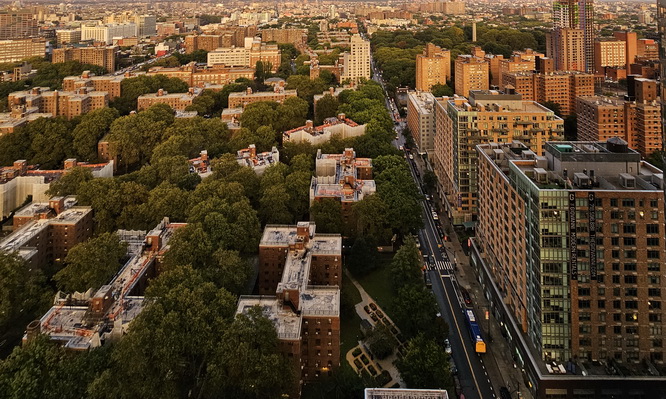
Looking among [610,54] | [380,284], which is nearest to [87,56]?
[380,284]

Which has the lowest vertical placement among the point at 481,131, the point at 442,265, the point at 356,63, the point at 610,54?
the point at 442,265

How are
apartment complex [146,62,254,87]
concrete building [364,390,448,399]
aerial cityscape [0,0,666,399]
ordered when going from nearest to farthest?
1. concrete building [364,390,448,399]
2. aerial cityscape [0,0,666,399]
3. apartment complex [146,62,254,87]

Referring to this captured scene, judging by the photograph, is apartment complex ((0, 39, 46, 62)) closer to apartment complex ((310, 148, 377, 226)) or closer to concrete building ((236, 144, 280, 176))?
concrete building ((236, 144, 280, 176))

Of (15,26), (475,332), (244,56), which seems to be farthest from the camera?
(15,26)

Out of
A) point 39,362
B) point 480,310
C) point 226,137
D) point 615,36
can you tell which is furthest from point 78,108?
point 615,36

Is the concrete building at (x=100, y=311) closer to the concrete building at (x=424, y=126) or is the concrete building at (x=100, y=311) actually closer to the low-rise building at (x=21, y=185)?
the low-rise building at (x=21, y=185)

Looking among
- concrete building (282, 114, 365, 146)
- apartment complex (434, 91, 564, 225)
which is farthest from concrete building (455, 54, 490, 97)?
apartment complex (434, 91, 564, 225)

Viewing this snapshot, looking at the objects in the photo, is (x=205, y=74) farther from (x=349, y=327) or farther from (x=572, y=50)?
(x=349, y=327)
